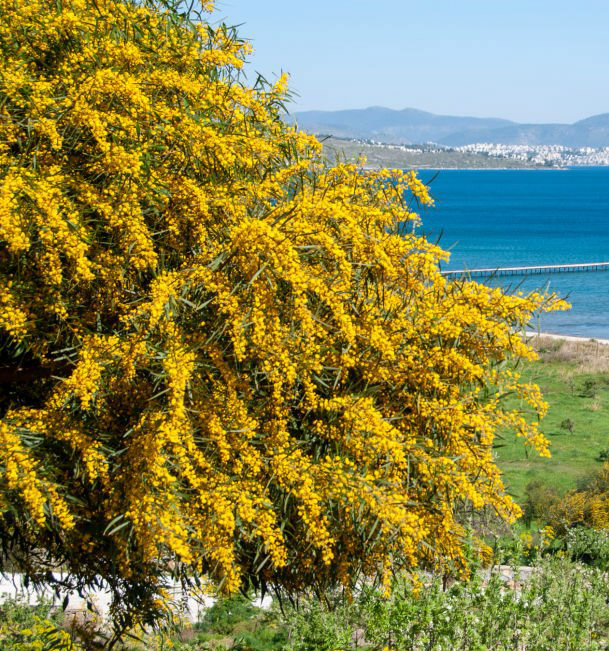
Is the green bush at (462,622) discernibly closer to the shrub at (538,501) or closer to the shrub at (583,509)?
the shrub at (583,509)

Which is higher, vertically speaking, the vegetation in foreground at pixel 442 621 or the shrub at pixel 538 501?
the vegetation in foreground at pixel 442 621

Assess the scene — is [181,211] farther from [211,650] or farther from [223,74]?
[211,650]

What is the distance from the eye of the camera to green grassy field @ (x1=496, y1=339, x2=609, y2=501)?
26.2 m

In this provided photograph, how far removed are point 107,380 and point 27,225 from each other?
4.51ft

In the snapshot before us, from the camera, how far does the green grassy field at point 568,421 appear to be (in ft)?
85.8

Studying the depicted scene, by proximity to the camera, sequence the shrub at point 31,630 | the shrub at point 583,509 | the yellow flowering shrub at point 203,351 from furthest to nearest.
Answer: the shrub at point 583,509 < the shrub at point 31,630 < the yellow flowering shrub at point 203,351

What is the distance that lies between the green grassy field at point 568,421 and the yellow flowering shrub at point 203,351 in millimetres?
9728

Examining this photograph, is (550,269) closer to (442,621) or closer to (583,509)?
(583,509)

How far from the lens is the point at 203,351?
6613 mm

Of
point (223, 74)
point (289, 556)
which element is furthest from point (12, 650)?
point (223, 74)

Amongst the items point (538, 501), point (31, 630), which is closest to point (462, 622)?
point (31, 630)

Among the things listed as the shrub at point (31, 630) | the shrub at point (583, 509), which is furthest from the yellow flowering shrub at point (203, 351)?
the shrub at point (583, 509)

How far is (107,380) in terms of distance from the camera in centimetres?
643

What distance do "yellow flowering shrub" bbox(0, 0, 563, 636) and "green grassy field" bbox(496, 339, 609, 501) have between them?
9.73 metres
